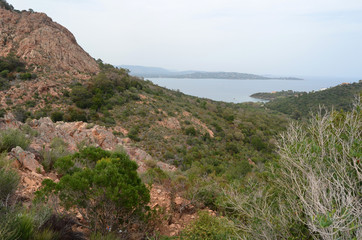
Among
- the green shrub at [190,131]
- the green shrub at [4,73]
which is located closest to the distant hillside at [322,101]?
the green shrub at [190,131]

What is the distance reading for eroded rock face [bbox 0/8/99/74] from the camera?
22.4 metres

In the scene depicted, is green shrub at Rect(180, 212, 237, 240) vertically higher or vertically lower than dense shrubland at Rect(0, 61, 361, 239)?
lower

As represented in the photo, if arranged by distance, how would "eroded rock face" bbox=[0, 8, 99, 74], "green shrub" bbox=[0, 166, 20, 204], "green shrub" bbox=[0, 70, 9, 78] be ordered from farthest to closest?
"eroded rock face" bbox=[0, 8, 99, 74], "green shrub" bbox=[0, 70, 9, 78], "green shrub" bbox=[0, 166, 20, 204]

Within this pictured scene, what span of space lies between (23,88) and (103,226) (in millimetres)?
19769

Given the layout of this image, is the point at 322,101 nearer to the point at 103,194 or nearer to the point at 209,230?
the point at 209,230

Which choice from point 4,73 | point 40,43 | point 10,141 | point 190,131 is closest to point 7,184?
point 10,141

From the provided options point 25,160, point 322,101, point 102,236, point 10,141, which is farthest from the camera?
point 322,101

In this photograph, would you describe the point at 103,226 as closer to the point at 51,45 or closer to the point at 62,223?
the point at 62,223

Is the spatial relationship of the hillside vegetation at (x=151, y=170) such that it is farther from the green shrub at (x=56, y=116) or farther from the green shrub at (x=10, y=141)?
the green shrub at (x=56, y=116)

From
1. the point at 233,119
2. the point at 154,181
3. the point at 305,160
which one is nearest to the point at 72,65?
the point at 233,119

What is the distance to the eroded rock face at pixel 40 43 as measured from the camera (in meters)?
22.4

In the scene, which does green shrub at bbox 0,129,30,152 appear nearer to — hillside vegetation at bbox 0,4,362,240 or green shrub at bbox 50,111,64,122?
hillside vegetation at bbox 0,4,362,240

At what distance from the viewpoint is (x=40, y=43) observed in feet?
78.1

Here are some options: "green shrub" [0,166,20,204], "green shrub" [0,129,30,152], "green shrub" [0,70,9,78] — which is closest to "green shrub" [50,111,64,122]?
"green shrub" [0,70,9,78]
